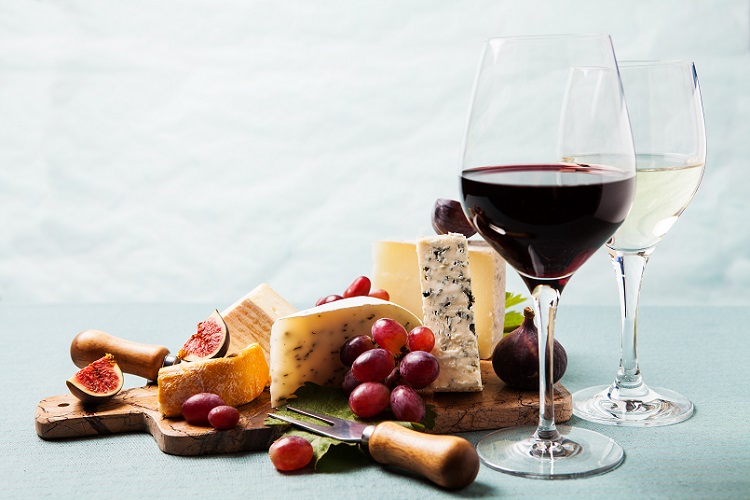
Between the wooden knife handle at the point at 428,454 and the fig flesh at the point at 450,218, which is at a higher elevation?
the fig flesh at the point at 450,218

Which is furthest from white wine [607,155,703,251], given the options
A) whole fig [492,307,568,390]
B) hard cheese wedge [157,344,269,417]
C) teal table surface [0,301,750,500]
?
hard cheese wedge [157,344,269,417]

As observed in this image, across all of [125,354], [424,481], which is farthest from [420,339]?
[125,354]

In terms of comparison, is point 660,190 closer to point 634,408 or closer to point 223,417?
point 634,408

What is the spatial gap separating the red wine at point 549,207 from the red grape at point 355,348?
1.26ft

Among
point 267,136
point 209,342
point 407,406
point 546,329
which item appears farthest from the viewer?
point 267,136

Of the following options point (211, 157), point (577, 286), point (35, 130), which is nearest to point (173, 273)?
point (211, 157)

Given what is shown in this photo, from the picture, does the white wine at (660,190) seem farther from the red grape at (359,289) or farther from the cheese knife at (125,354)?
the cheese knife at (125,354)

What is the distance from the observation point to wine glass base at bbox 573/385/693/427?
150 centimetres

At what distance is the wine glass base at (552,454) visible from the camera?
4.08ft

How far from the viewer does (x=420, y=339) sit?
59.3 inches

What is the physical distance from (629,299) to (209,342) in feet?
2.63

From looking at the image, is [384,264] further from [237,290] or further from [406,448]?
[237,290]

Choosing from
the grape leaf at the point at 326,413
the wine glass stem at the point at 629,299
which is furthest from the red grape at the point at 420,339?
the wine glass stem at the point at 629,299

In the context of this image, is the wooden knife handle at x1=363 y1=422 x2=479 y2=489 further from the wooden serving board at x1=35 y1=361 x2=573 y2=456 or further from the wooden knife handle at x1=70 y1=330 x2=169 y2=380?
the wooden knife handle at x1=70 y1=330 x2=169 y2=380
